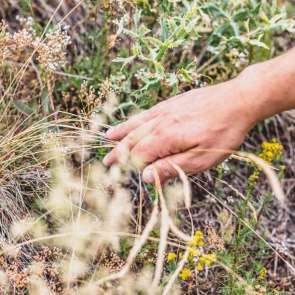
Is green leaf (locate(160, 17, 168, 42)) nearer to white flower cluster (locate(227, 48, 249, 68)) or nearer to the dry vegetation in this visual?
the dry vegetation

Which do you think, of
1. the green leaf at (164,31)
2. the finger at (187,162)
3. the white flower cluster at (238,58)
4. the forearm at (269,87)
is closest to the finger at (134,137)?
the finger at (187,162)

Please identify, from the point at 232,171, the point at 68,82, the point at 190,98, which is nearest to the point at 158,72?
the point at 190,98

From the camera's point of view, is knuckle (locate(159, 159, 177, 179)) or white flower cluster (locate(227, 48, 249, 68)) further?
white flower cluster (locate(227, 48, 249, 68))

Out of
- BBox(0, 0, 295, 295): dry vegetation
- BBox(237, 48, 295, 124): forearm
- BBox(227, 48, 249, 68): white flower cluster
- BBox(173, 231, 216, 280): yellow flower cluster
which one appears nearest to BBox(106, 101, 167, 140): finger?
BBox(0, 0, 295, 295): dry vegetation

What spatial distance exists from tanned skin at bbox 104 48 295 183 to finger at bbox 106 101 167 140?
0.31 ft

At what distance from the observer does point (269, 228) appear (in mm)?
2611

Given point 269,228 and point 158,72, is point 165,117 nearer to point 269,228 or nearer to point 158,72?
point 158,72

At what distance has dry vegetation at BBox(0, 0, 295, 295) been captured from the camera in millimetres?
1757

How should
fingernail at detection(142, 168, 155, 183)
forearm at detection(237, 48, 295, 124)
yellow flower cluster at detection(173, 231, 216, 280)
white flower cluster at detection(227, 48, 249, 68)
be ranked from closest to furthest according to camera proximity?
yellow flower cluster at detection(173, 231, 216, 280) → forearm at detection(237, 48, 295, 124) → fingernail at detection(142, 168, 155, 183) → white flower cluster at detection(227, 48, 249, 68)

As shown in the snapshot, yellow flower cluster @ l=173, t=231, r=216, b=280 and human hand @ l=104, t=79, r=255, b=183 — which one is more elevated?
human hand @ l=104, t=79, r=255, b=183

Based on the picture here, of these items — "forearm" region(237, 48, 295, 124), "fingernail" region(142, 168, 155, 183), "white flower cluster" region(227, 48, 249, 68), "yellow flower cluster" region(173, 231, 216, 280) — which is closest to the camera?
"yellow flower cluster" region(173, 231, 216, 280)

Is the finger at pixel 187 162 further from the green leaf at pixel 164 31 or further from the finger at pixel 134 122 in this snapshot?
the green leaf at pixel 164 31

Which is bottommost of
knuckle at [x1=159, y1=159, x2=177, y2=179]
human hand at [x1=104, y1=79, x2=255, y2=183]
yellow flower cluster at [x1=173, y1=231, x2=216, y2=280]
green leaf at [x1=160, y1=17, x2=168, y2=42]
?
yellow flower cluster at [x1=173, y1=231, x2=216, y2=280]

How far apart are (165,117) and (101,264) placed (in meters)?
0.64
